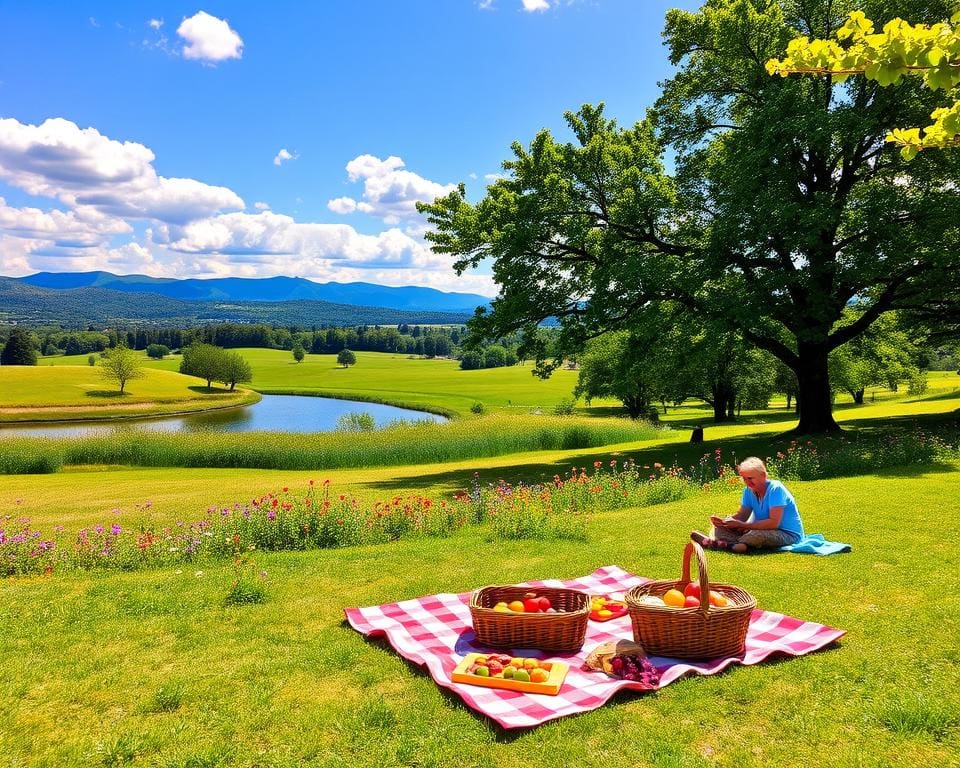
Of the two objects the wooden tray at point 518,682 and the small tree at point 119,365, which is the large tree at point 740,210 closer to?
the wooden tray at point 518,682

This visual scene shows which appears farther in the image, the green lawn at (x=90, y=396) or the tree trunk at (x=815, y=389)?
the green lawn at (x=90, y=396)

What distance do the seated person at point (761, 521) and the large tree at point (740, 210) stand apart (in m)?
11.6

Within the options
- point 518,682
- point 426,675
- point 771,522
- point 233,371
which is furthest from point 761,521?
point 233,371

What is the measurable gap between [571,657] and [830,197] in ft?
61.7

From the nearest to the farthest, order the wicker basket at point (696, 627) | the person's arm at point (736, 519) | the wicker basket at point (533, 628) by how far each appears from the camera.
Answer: the wicker basket at point (696, 627)
the wicker basket at point (533, 628)
the person's arm at point (736, 519)

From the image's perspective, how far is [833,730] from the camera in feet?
14.7

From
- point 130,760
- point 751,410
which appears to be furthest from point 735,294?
point 751,410

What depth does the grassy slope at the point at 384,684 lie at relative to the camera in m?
4.36

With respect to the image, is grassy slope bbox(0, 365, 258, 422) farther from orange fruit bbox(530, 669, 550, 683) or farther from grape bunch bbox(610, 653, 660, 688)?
grape bunch bbox(610, 653, 660, 688)

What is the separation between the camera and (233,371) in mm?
109062

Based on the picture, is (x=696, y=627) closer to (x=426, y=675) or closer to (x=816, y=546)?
(x=426, y=675)

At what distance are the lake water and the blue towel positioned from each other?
51.2 m

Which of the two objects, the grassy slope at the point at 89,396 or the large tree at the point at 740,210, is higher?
the large tree at the point at 740,210

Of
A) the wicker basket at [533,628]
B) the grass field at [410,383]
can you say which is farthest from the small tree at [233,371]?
the wicker basket at [533,628]
